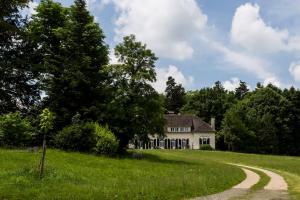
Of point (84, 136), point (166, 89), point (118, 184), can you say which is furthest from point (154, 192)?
point (166, 89)

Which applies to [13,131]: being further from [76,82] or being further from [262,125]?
[262,125]

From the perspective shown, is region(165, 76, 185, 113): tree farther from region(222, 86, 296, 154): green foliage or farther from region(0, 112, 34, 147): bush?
region(0, 112, 34, 147): bush

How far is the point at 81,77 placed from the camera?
47.6 metres

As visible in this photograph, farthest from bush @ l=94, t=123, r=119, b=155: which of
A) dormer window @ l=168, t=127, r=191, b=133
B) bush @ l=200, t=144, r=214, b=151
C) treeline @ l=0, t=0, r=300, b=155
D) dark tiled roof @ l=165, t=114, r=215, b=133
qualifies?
dormer window @ l=168, t=127, r=191, b=133

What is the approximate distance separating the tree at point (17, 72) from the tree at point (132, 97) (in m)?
7.52

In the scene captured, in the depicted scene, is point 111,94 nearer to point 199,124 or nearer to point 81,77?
point 81,77

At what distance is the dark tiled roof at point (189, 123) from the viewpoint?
349 ft

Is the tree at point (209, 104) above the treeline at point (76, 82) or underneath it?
above

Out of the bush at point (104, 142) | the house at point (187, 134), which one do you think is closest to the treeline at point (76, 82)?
the bush at point (104, 142)

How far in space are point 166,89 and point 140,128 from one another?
329 feet

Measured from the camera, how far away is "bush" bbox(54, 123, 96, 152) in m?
43.4

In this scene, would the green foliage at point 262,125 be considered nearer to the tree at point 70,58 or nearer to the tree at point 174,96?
the tree at point 174,96

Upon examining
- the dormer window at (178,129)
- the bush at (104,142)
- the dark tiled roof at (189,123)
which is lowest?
the bush at (104,142)

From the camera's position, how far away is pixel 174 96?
14500 centimetres
